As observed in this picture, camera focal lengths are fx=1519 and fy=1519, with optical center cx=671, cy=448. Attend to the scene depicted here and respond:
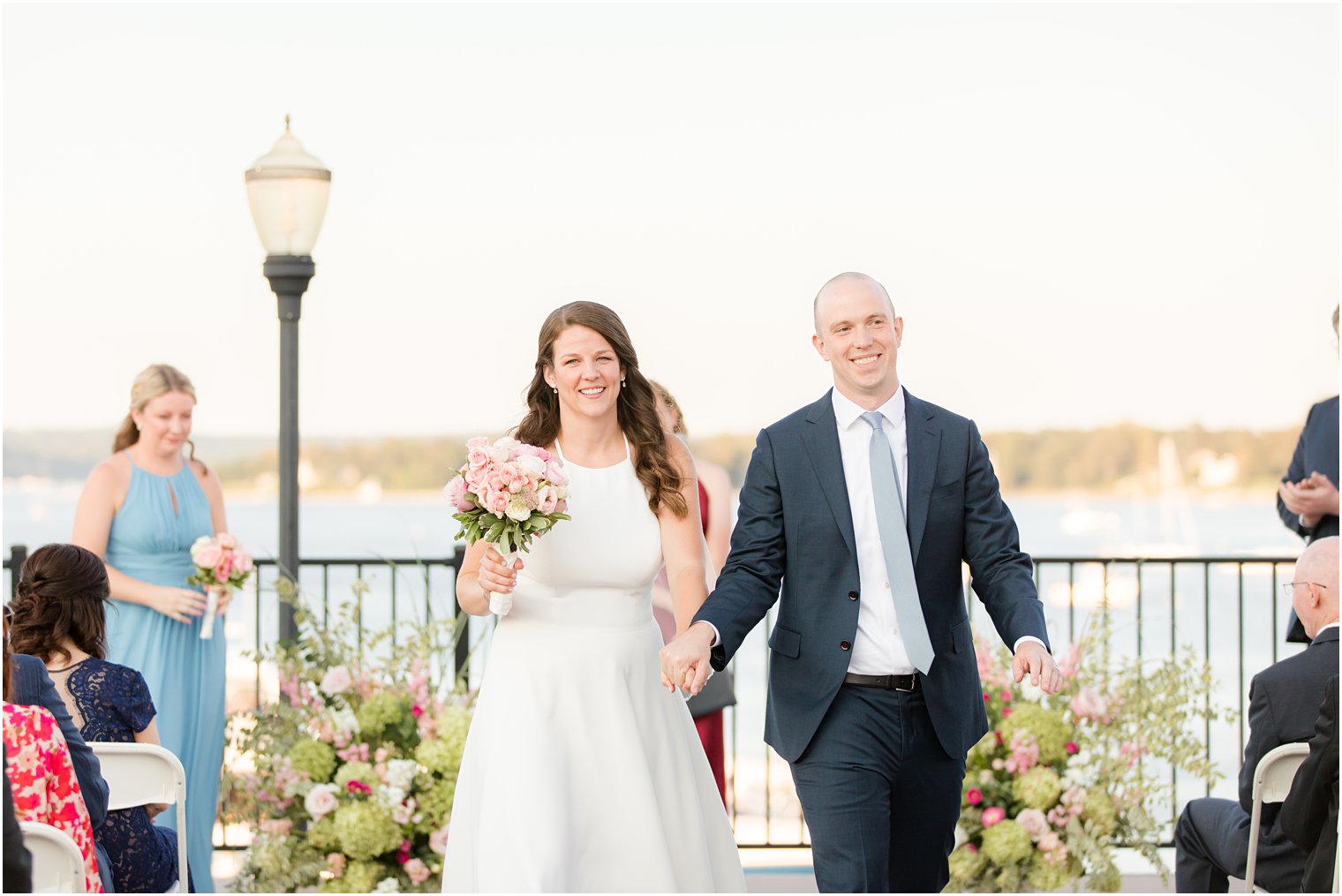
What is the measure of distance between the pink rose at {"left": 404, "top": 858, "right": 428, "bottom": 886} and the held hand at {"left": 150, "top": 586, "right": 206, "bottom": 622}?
1.43 metres

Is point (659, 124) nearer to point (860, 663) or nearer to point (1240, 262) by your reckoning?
point (1240, 262)

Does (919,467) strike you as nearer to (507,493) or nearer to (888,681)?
(888,681)

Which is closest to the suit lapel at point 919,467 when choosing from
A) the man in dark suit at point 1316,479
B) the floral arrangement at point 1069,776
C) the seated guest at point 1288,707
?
the seated guest at point 1288,707

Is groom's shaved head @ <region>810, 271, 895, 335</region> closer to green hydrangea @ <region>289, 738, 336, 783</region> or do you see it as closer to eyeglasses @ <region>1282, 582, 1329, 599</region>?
eyeglasses @ <region>1282, 582, 1329, 599</region>

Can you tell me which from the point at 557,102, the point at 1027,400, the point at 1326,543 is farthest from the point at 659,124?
the point at 1326,543

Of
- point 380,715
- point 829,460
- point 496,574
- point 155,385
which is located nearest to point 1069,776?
point 829,460

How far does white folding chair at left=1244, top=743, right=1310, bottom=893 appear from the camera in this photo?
4137 mm

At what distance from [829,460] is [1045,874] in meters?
2.50

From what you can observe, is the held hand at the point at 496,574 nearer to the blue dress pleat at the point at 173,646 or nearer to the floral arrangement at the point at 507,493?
the floral arrangement at the point at 507,493

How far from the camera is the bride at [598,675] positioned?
13.5ft

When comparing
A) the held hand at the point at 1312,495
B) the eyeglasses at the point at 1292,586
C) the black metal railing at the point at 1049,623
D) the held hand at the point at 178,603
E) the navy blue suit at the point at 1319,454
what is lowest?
the black metal railing at the point at 1049,623

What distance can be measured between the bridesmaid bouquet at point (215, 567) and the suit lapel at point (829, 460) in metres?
3.11

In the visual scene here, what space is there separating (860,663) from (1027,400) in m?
36.2

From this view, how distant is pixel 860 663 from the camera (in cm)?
398
